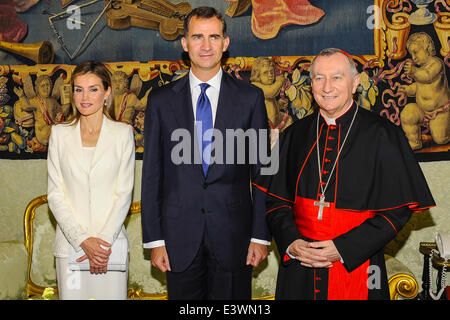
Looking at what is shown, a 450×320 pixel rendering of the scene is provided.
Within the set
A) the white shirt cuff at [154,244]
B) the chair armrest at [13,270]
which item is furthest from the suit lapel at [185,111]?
the chair armrest at [13,270]

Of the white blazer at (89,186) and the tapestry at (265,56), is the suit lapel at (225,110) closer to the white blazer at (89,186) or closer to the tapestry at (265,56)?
the white blazer at (89,186)

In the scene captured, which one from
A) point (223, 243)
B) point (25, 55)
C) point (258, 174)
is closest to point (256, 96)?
point (258, 174)

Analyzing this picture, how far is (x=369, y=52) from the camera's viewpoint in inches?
170

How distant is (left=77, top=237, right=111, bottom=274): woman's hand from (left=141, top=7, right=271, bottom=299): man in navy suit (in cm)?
27

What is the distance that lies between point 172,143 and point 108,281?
1022 mm

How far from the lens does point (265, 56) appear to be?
4.39 metres

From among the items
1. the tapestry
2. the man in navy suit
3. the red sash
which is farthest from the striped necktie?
the tapestry

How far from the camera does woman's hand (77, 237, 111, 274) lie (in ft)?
10.1

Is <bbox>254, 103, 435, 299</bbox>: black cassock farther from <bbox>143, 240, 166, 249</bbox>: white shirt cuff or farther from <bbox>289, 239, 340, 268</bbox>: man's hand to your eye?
<bbox>143, 240, 166, 249</bbox>: white shirt cuff

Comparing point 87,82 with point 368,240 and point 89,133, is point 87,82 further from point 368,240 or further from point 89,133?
point 368,240

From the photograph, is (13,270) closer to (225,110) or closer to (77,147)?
(77,147)

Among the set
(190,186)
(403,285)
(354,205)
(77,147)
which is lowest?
(403,285)

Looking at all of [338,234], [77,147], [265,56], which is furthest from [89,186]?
[265,56]

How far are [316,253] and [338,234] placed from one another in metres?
0.19
